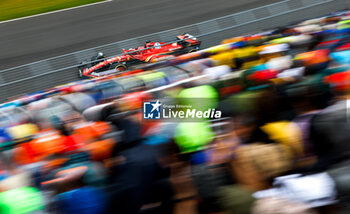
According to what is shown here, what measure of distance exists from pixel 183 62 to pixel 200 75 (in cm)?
100

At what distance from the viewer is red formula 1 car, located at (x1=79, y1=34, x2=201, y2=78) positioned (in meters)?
9.16

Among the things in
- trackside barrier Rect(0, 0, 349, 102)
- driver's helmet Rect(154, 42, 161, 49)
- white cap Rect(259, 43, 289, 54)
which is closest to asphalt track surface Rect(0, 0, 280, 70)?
trackside barrier Rect(0, 0, 349, 102)

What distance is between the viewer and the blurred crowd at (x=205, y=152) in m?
2.66

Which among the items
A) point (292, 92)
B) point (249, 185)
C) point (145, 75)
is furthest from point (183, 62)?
point (249, 185)

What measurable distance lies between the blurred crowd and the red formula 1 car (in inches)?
186

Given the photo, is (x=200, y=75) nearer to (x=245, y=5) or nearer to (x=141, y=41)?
(x=141, y=41)

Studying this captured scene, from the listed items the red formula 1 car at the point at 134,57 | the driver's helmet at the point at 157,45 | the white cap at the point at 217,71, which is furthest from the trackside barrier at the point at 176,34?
the white cap at the point at 217,71

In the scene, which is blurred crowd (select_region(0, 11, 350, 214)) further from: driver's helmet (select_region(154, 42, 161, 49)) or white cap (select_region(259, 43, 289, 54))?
driver's helmet (select_region(154, 42, 161, 49))

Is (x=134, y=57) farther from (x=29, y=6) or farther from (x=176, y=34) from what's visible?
(x=29, y=6)

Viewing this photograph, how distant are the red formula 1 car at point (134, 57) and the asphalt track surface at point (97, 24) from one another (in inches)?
151

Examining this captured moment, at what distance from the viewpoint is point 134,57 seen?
9.41 meters

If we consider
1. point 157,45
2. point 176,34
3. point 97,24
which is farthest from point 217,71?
point 97,24

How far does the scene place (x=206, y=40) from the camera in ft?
32.2

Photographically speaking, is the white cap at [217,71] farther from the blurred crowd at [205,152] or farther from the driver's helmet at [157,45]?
the driver's helmet at [157,45]
